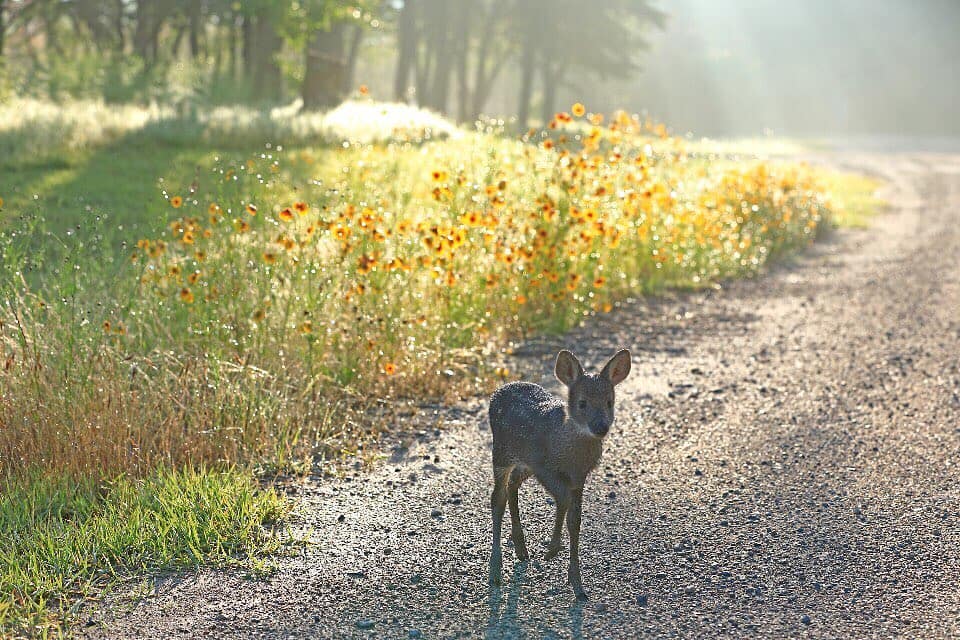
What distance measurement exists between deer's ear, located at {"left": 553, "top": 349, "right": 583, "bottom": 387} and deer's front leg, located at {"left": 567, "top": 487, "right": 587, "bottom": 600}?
47 cm

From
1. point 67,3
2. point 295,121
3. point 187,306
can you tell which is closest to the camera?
point 187,306

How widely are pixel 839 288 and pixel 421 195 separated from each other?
5.55 meters

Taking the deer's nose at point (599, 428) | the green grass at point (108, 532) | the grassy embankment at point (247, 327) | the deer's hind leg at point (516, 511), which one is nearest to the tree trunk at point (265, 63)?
the grassy embankment at point (247, 327)

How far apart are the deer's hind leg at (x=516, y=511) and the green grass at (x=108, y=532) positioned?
111cm

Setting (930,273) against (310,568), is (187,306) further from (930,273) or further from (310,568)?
(930,273)

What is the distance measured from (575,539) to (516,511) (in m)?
0.40

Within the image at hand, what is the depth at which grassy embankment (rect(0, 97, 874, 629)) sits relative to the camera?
16.1 feet

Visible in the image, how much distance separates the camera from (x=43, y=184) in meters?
13.7

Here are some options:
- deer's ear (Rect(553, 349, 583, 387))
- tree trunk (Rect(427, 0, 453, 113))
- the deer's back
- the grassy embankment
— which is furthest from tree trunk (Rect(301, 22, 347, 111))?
deer's ear (Rect(553, 349, 583, 387))

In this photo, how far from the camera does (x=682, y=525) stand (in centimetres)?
516

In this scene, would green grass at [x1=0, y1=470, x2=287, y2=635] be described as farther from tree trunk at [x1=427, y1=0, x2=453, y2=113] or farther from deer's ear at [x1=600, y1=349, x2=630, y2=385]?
tree trunk at [x1=427, y1=0, x2=453, y2=113]

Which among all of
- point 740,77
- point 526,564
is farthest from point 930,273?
point 740,77

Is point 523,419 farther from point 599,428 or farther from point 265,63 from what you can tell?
point 265,63

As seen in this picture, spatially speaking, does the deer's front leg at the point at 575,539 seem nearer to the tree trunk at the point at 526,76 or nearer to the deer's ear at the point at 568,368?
the deer's ear at the point at 568,368
